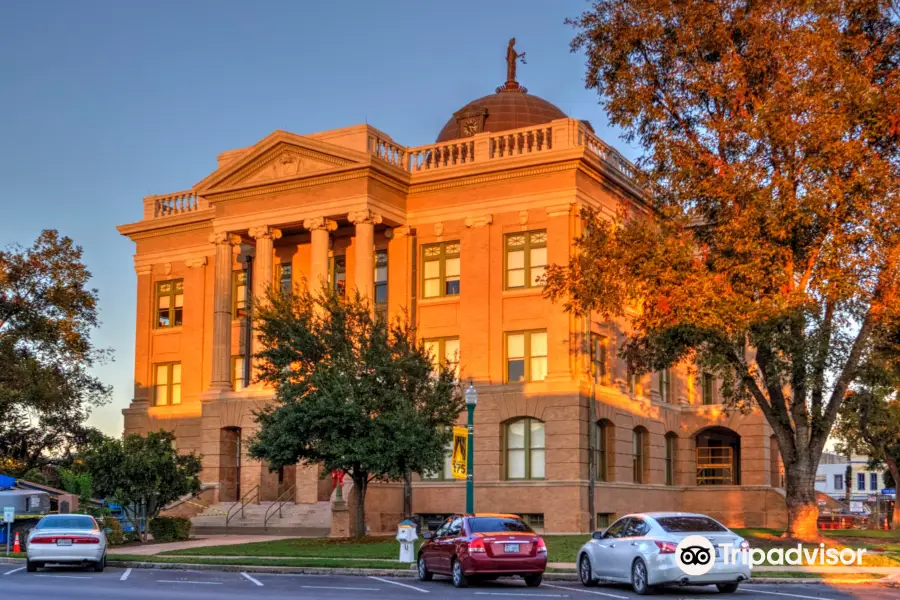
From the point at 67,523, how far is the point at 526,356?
2111 cm

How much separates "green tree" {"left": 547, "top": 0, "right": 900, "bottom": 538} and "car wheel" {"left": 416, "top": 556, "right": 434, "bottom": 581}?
10.7 m

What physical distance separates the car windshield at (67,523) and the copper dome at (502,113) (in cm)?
2940

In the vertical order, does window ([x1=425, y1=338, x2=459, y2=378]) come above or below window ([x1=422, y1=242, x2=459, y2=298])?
below

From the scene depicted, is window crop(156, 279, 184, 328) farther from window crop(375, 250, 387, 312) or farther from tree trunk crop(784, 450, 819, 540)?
tree trunk crop(784, 450, 819, 540)

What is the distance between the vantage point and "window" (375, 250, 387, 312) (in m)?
49.0

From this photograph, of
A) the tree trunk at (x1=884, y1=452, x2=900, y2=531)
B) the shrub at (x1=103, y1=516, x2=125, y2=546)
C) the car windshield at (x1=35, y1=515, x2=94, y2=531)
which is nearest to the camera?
the car windshield at (x1=35, y1=515, x2=94, y2=531)

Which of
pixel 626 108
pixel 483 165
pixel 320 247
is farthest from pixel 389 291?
pixel 626 108

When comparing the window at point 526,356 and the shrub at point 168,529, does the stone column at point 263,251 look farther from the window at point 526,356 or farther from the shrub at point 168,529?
the window at point 526,356

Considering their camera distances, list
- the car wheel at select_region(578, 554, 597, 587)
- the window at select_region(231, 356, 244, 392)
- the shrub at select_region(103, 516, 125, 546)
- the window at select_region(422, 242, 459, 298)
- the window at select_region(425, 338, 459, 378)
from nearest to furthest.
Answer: the car wheel at select_region(578, 554, 597, 587)
the shrub at select_region(103, 516, 125, 546)
the window at select_region(425, 338, 459, 378)
the window at select_region(422, 242, 459, 298)
the window at select_region(231, 356, 244, 392)

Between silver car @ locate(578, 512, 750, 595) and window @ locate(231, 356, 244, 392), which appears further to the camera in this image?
window @ locate(231, 356, 244, 392)

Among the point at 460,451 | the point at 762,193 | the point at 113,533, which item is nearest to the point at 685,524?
the point at 460,451

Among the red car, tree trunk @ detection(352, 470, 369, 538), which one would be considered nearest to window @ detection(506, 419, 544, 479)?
tree trunk @ detection(352, 470, 369, 538)

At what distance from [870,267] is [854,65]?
229 inches

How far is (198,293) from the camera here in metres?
54.3
